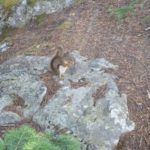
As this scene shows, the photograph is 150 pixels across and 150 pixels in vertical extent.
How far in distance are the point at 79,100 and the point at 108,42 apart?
1.29 meters

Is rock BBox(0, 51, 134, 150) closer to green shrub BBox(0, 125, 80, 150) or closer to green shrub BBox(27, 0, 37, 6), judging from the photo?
green shrub BBox(0, 125, 80, 150)

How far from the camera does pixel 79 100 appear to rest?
3676 mm

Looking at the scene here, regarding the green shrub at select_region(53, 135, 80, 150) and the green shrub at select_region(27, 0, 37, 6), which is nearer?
the green shrub at select_region(53, 135, 80, 150)

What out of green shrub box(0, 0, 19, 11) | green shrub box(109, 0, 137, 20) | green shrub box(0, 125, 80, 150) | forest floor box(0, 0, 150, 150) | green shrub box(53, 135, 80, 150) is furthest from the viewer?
green shrub box(0, 0, 19, 11)

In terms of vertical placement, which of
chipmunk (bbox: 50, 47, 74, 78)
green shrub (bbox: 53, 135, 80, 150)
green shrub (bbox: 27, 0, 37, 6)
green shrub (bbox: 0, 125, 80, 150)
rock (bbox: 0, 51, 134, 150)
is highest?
green shrub (bbox: 0, 125, 80, 150)

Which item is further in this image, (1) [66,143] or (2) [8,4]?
(2) [8,4]

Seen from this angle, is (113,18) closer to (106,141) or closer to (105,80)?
(105,80)

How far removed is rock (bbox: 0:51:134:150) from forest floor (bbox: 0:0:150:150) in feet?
0.44

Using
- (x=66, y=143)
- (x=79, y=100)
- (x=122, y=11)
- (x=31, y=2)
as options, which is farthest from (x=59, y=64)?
(x=66, y=143)

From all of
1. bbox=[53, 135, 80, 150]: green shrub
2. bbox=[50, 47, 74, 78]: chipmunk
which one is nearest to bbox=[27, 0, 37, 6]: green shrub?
bbox=[50, 47, 74, 78]: chipmunk

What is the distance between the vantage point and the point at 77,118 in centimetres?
349

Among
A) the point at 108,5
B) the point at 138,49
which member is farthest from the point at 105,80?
the point at 108,5

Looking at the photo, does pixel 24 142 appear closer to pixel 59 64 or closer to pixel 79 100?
pixel 79 100

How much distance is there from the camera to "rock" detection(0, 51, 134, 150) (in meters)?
3.38
